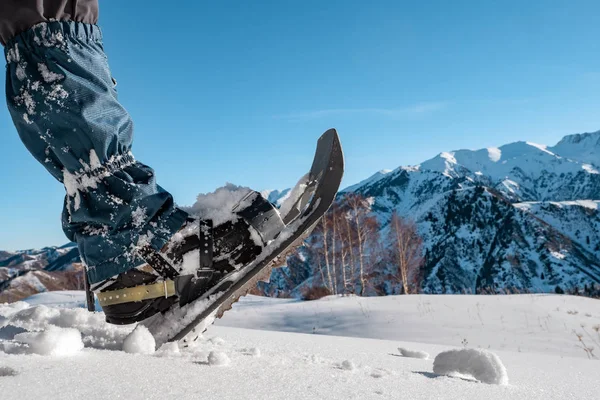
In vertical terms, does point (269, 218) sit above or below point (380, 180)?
below

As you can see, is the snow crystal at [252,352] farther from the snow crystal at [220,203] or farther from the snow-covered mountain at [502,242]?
the snow-covered mountain at [502,242]

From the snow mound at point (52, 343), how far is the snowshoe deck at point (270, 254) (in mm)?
188

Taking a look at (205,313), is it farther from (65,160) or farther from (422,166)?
(422,166)

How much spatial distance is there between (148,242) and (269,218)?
0.30 m

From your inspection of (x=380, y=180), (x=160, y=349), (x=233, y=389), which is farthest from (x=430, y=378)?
(x=380, y=180)

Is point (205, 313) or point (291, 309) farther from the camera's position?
point (291, 309)

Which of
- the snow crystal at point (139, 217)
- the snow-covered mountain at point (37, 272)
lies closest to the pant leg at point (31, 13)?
the snow crystal at point (139, 217)

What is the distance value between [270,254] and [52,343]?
0.50 metres

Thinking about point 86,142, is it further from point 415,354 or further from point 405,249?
point 405,249

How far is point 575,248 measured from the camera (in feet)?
246

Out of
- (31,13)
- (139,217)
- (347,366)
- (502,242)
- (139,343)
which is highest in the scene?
(502,242)

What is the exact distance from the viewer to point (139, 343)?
959 millimetres

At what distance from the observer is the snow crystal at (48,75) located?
949mm

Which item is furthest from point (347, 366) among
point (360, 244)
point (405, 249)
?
point (405, 249)
